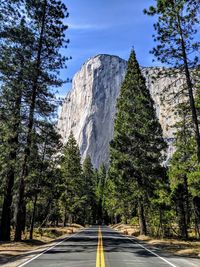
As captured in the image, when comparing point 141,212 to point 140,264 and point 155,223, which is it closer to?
point 155,223

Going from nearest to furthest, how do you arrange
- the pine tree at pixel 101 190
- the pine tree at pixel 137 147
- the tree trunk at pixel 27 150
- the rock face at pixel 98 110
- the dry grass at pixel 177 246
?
the dry grass at pixel 177 246 → the tree trunk at pixel 27 150 → the pine tree at pixel 137 147 → the pine tree at pixel 101 190 → the rock face at pixel 98 110

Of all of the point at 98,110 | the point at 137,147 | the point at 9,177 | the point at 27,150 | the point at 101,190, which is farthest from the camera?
the point at 98,110

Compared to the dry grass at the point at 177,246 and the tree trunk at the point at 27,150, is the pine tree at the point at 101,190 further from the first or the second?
the tree trunk at the point at 27,150

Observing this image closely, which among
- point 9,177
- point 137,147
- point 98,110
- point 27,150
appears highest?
point 98,110

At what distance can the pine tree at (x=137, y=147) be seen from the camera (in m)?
30.3

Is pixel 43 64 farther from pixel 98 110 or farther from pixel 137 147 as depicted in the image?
pixel 98 110

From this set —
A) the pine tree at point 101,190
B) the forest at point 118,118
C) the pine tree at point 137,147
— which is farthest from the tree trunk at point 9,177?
the pine tree at point 101,190

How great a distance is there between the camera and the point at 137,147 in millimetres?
31406

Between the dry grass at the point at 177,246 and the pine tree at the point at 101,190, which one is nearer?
the dry grass at the point at 177,246

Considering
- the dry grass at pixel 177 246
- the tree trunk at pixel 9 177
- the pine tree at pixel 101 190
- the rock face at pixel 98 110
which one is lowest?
the dry grass at pixel 177 246

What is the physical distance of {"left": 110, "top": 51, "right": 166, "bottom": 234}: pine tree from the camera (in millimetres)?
30344

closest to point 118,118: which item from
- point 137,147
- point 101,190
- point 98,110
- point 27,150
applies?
point 137,147

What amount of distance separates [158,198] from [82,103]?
166777 millimetres

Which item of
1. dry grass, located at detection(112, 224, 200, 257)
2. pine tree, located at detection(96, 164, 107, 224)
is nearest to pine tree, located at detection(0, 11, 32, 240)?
dry grass, located at detection(112, 224, 200, 257)
